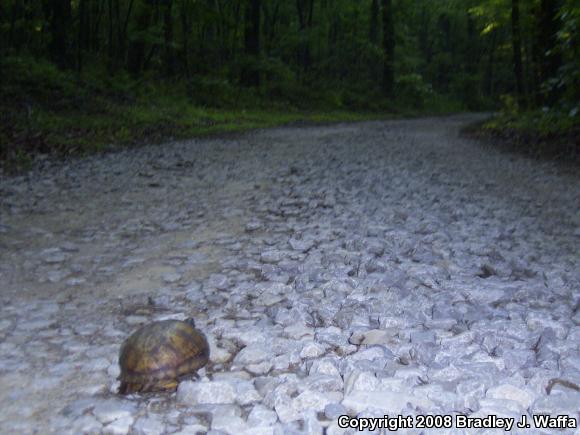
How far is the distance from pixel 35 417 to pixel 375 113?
28.1 metres

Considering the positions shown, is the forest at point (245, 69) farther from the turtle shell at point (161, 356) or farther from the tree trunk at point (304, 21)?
the turtle shell at point (161, 356)

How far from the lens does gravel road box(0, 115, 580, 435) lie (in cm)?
263

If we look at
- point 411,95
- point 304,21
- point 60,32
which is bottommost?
point 411,95

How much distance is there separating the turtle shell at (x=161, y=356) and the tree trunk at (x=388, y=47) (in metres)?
30.7

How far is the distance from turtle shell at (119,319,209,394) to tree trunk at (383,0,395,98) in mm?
30674

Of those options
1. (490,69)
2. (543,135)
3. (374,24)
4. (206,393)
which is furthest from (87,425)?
(490,69)

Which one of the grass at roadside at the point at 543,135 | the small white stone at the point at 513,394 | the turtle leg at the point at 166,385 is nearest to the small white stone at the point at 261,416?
the turtle leg at the point at 166,385

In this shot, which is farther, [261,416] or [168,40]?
[168,40]

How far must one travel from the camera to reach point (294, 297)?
4.11 m

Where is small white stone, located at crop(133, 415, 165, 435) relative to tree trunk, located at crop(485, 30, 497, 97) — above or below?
below

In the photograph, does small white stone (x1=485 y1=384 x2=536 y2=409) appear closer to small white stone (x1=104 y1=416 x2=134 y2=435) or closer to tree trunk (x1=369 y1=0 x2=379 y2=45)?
small white stone (x1=104 y1=416 x2=134 y2=435)

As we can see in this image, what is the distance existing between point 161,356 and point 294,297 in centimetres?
139

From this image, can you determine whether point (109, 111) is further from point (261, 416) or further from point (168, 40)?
point (261, 416)

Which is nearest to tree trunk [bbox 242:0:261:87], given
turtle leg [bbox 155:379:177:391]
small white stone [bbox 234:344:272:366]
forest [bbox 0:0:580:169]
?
forest [bbox 0:0:580:169]
